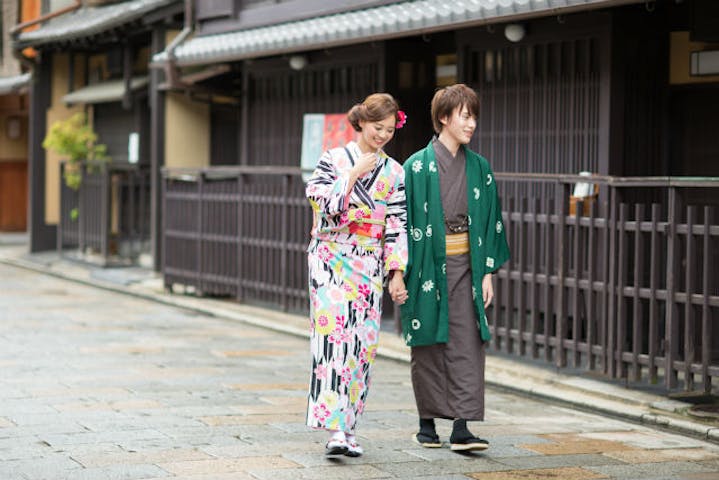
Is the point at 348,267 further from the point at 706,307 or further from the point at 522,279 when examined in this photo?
the point at 522,279

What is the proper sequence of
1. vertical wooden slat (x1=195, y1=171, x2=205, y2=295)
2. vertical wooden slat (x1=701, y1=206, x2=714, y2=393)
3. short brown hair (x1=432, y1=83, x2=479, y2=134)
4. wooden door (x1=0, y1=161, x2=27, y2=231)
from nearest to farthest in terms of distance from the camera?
short brown hair (x1=432, y1=83, x2=479, y2=134) < vertical wooden slat (x1=701, y1=206, x2=714, y2=393) < vertical wooden slat (x1=195, y1=171, x2=205, y2=295) < wooden door (x1=0, y1=161, x2=27, y2=231)

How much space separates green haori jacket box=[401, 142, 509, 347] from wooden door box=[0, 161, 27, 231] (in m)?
26.7

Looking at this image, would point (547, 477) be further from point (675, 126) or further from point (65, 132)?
point (65, 132)

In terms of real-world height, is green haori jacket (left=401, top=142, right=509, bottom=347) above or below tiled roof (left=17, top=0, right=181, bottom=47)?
below

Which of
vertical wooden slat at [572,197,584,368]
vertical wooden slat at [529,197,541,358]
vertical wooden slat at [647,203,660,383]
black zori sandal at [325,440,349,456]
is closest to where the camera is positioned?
black zori sandal at [325,440,349,456]

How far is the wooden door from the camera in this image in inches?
1282

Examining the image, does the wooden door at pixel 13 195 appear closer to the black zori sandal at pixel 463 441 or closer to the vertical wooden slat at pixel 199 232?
the vertical wooden slat at pixel 199 232

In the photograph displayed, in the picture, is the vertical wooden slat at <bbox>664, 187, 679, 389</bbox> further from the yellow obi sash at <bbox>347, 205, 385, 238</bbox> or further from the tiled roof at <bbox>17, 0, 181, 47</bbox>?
the tiled roof at <bbox>17, 0, 181, 47</bbox>

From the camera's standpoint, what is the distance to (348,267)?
717 cm

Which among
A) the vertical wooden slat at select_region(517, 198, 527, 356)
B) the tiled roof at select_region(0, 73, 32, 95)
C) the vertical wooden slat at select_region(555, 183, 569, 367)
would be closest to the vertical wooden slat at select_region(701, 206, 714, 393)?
the vertical wooden slat at select_region(555, 183, 569, 367)

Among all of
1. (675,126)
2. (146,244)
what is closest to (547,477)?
(675,126)

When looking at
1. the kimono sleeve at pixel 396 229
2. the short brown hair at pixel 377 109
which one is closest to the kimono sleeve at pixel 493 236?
the kimono sleeve at pixel 396 229

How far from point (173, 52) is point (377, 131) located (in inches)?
438

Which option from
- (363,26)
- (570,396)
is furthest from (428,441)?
(363,26)
